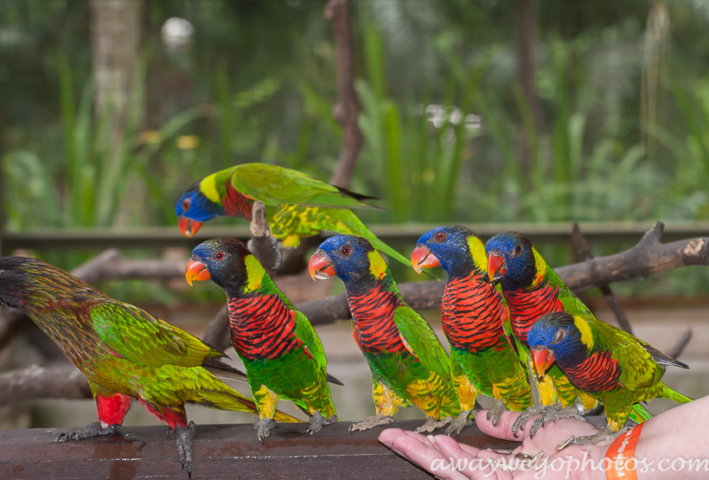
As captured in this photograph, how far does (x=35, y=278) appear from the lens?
60 cm

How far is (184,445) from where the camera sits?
0.61 meters

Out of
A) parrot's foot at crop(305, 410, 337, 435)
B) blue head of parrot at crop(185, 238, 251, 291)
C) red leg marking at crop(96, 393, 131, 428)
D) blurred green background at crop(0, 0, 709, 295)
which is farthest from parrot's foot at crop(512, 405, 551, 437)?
blurred green background at crop(0, 0, 709, 295)

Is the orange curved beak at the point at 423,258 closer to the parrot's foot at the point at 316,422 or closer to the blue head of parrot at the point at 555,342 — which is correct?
the blue head of parrot at the point at 555,342

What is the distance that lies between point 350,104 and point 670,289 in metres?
2.19

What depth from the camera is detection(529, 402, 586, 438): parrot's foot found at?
1.99ft

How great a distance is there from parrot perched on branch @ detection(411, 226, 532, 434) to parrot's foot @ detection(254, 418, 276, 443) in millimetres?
223

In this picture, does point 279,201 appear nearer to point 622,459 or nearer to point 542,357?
point 542,357

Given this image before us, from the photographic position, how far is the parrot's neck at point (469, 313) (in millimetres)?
580

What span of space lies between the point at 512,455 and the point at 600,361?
0.16 m

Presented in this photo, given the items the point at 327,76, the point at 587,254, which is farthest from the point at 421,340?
the point at 327,76

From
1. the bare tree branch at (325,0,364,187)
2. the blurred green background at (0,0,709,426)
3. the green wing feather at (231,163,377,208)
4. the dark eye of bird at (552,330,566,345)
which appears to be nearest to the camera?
the dark eye of bird at (552,330,566,345)

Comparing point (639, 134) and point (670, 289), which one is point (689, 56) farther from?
point (670, 289)

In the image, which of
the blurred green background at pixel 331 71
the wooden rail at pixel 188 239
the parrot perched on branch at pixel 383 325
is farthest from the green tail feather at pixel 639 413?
the blurred green background at pixel 331 71

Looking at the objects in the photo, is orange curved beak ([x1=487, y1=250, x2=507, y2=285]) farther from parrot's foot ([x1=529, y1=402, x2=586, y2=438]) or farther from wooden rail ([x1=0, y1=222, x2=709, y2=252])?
wooden rail ([x1=0, y1=222, x2=709, y2=252])
